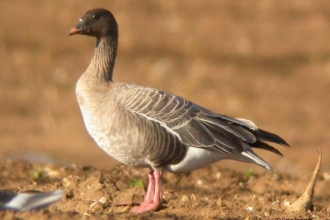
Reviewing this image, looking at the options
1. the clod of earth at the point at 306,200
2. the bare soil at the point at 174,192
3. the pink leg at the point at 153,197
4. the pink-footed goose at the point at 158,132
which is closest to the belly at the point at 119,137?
the pink-footed goose at the point at 158,132

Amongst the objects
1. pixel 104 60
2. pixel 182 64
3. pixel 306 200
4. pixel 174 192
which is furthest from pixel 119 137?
pixel 182 64

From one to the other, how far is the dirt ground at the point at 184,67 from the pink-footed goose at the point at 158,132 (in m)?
3.62

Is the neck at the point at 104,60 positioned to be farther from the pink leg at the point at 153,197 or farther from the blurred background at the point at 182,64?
the blurred background at the point at 182,64

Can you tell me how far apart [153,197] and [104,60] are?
2009mm

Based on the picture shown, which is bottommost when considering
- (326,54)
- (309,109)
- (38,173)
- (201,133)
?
(38,173)

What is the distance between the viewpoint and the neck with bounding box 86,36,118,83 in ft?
28.3

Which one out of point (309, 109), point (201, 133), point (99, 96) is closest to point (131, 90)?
point (99, 96)

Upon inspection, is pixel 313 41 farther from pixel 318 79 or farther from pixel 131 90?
pixel 131 90

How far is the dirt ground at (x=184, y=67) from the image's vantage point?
54.3 feet

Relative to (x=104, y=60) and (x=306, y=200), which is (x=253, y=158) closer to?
(x=306, y=200)

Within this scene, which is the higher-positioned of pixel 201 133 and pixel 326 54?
pixel 326 54

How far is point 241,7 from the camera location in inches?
906

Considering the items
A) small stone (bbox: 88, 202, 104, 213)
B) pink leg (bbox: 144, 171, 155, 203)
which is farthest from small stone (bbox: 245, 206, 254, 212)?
small stone (bbox: 88, 202, 104, 213)

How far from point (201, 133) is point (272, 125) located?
9.26m
